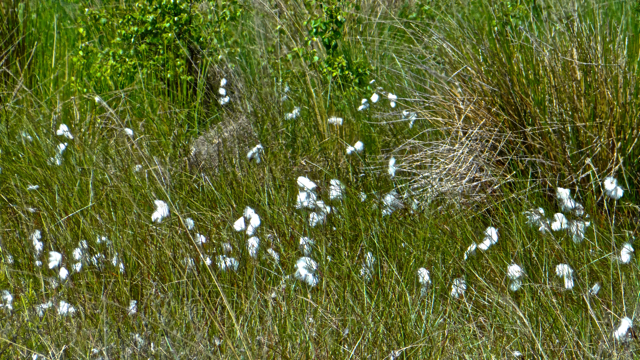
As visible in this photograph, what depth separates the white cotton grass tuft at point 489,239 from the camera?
2.14m

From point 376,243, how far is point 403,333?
0.37 meters

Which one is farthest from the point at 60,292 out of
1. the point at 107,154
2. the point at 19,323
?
the point at 107,154

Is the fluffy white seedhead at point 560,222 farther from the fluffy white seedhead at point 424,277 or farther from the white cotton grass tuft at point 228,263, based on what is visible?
the white cotton grass tuft at point 228,263

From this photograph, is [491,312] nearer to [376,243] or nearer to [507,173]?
[376,243]

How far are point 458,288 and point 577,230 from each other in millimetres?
365

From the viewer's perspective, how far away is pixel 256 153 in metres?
2.80

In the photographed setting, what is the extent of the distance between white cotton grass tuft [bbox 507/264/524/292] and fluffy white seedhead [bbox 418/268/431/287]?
0.65 ft

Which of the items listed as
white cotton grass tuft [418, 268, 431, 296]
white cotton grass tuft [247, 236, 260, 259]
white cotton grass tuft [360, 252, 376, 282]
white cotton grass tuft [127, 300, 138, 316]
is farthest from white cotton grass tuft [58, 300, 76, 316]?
white cotton grass tuft [418, 268, 431, 296]

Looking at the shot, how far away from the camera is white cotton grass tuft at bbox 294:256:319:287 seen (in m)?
2.04

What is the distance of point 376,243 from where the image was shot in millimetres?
2133

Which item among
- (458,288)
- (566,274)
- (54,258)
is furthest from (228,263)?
(566,274)

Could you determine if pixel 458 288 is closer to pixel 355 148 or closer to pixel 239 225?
pixel 239 225

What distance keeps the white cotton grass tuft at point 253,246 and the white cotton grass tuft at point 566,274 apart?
2.57 feet

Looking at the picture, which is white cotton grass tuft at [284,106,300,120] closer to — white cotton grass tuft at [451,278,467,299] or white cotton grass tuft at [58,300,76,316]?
white cotton grass tuft at [451,278,467,299]
